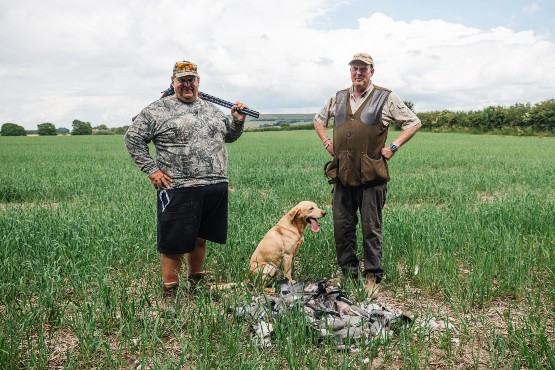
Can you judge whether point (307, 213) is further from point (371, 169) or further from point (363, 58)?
point (363, 58)

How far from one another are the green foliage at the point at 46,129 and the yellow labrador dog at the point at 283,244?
86592 millimetres

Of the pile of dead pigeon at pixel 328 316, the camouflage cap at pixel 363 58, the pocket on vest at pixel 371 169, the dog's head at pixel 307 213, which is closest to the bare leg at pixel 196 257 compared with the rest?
the pile of dead pigeon at pixel 328 316

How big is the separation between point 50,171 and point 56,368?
1500cm

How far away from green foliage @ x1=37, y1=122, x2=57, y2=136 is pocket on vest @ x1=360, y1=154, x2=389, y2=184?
286 feet

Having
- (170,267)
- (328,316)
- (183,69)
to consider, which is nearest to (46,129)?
(170,267)

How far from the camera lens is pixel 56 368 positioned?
339cm

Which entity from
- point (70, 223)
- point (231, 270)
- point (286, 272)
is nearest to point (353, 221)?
point (286, 272)

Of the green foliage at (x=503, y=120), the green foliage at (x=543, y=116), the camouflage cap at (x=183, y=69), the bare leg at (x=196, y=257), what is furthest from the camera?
the green foliage at (x=503, y=120)

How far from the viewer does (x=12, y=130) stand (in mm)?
80000

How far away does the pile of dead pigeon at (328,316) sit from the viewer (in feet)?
11.7

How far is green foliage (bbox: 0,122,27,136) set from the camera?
79.6 meters

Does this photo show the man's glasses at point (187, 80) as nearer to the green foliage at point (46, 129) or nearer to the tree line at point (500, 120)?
the tree line at point (500, 120)

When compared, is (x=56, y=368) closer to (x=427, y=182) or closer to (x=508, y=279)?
(x=508, y=279)

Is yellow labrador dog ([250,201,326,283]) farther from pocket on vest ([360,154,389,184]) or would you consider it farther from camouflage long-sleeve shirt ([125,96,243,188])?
camouflage long-sleeve shirt ([125,96,243,188])
